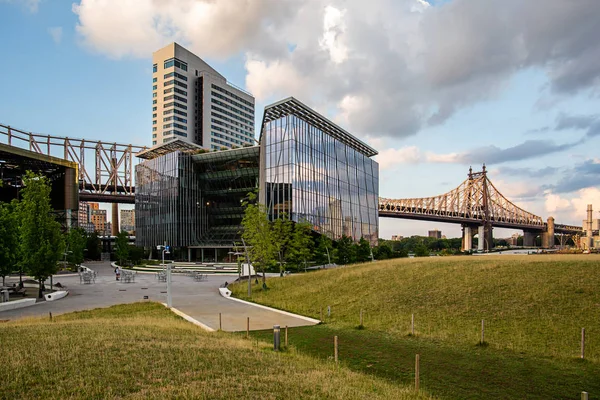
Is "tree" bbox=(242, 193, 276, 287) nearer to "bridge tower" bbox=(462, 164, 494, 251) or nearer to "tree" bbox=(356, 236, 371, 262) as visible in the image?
"tree" bbox=(356, 236, 371, 262)

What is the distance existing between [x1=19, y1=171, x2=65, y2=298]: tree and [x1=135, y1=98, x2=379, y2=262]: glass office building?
35.9 m

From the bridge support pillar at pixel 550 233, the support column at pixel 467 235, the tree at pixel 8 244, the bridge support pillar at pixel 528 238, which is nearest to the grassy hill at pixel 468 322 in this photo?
the tree at pixel 8 244

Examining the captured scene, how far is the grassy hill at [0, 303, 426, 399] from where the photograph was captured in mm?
8500

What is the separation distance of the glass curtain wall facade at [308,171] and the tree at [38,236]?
101ft

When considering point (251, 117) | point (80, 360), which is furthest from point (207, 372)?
point (251, 117)

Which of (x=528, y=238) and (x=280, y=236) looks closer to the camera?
(x=280, y=236)

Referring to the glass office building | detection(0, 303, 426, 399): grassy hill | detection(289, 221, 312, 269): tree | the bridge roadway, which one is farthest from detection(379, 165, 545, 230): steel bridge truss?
detection(0, 303, 426, 399): grassy hill

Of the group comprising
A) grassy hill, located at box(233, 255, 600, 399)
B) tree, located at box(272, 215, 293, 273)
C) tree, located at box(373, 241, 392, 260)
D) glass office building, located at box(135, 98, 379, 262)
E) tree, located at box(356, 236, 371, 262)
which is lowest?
tree, located at box(373, 241, 392, 260)

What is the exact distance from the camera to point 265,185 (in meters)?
68.9

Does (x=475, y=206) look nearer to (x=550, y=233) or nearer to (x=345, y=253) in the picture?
(x=550, y=233)

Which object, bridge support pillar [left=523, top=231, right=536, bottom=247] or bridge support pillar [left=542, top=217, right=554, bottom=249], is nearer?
bridge support pillar [left=542, top=217, right=554, bottom=249]

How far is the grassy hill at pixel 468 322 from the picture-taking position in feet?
41.4

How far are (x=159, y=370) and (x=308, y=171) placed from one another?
5950cm

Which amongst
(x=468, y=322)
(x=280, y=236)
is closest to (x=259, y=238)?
(x=280, y=236)
